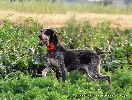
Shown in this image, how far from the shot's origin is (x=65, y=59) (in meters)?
11.7

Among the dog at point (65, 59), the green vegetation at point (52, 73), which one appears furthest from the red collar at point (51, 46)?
the green vegetation at point (52, 73)

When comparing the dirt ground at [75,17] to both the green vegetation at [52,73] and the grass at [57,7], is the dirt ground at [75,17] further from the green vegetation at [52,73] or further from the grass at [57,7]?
the green vegetation at [52,73]

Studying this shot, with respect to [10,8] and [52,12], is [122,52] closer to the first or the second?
[10,8]

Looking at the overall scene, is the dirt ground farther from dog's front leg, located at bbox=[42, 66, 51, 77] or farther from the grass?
dog's front leg, located at bbox=[42, 66, 51, 77]

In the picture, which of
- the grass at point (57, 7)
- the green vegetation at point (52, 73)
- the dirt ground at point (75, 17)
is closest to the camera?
the green vegetation at point (52, 73)

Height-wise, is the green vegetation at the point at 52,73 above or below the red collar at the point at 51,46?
below

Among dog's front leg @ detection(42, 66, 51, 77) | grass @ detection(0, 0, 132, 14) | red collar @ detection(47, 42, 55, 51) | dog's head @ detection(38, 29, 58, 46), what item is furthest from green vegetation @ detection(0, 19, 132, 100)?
grass @ detection(0, 0, 132, 14)

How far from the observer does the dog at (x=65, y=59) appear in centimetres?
1148

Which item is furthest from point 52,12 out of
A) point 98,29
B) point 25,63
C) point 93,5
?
point 25,63

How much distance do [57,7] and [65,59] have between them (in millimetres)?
16425

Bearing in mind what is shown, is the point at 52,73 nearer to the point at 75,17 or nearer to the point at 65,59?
the point at 65,59

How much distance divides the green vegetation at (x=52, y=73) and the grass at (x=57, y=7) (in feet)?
25.7

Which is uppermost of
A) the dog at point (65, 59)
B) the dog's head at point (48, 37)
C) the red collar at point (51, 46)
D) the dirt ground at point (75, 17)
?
the dog's head at point (48, 37)

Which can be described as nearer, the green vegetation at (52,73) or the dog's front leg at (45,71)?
the green vegetation at (52,73)
